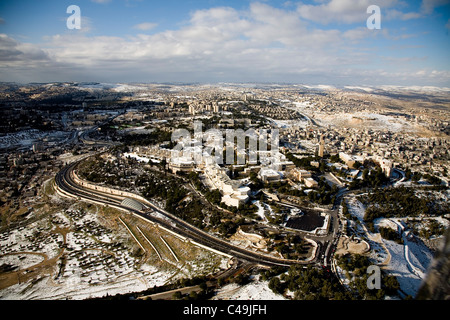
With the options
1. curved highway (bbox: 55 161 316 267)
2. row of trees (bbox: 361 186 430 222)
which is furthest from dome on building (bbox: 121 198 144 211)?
row of trees (bbox: 361 186 430 222)

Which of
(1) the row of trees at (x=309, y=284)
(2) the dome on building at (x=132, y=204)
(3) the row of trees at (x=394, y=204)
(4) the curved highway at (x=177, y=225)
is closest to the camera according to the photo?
(1) the row of trees at (x=309, y=284)

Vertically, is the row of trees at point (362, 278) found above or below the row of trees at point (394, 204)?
below

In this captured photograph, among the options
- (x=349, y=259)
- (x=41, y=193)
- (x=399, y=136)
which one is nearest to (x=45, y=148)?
(x=41, y=193)

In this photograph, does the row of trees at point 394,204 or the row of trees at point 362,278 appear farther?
the row of trees at point 394,204

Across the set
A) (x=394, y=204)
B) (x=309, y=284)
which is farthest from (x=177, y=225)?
(x=394, y=204)

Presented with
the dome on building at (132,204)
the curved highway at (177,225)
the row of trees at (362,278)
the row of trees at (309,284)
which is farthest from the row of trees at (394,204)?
the dome on building at (132,204)

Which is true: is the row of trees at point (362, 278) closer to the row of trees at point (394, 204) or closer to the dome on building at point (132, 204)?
the row of trees at point (394, 204)

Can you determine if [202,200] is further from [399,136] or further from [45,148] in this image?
[399,136]
